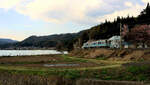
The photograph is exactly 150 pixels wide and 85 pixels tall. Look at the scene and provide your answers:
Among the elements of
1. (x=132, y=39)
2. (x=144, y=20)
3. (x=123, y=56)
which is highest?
(x=144, y=20)

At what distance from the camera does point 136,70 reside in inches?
550

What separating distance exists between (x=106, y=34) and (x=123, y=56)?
71303 millimetres

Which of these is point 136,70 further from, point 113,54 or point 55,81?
point 113,54

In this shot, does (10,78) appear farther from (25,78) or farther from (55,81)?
(55,81)

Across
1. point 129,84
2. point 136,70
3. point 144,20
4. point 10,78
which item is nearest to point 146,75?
point 136,70

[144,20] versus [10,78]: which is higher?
[144,20]

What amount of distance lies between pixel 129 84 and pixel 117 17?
10818 centimetres

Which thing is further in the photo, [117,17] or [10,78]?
[117,17]

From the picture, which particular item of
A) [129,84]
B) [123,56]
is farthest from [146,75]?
[123,56]

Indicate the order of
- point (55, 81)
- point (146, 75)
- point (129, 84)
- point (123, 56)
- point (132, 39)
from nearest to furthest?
point (129, 84) → point (55, 81) → point (146, 75) → point (123, 56) → point (132, 39)

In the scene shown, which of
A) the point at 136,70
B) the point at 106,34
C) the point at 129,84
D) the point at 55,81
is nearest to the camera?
the point at 129,84

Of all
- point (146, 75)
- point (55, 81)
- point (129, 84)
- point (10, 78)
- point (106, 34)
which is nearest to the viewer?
point (129, 84)

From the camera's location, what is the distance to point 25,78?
357 inches

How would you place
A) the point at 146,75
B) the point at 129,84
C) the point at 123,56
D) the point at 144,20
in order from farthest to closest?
the point at 144,20
the point at 123,56
the point at 146,75
the point at 129,84
